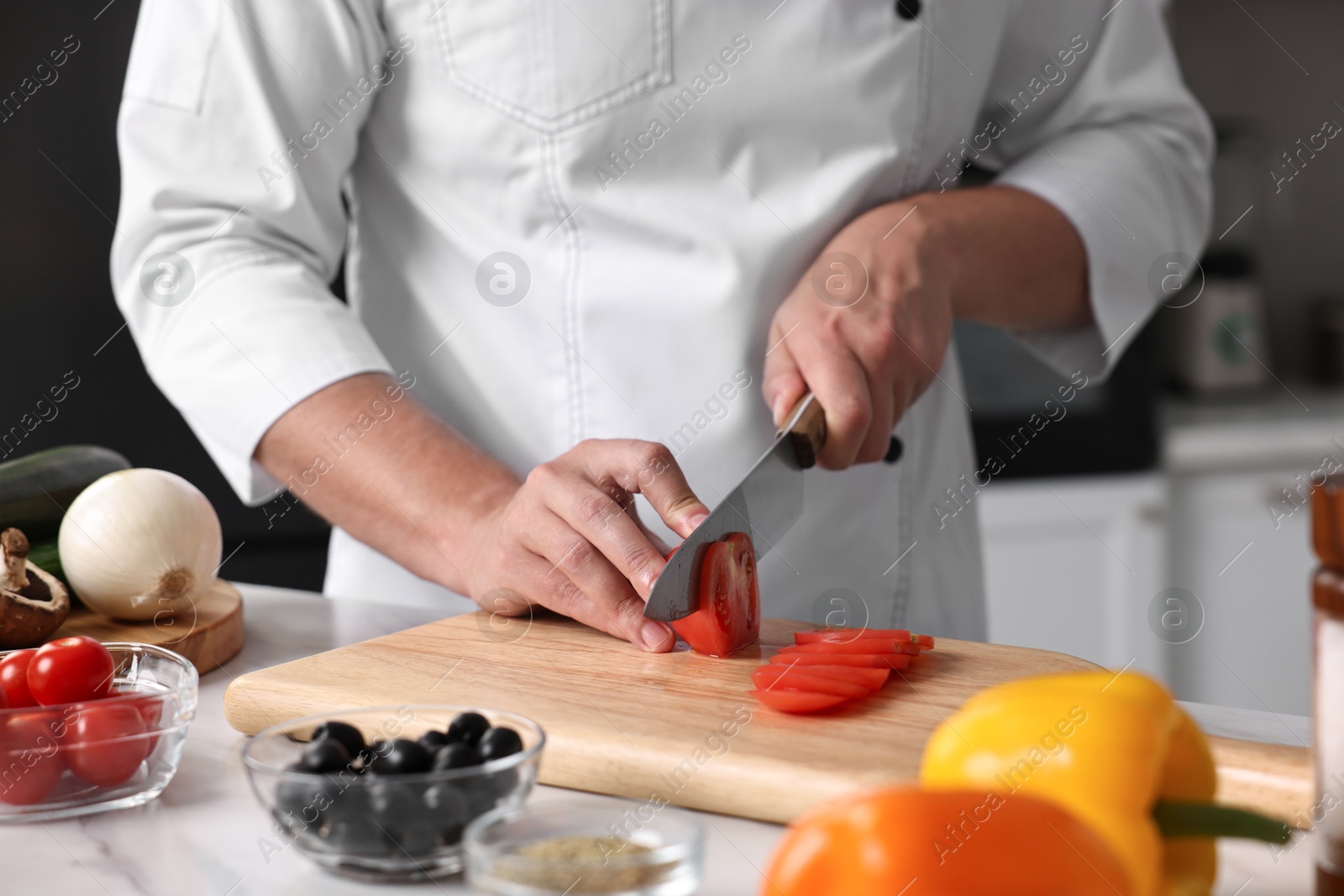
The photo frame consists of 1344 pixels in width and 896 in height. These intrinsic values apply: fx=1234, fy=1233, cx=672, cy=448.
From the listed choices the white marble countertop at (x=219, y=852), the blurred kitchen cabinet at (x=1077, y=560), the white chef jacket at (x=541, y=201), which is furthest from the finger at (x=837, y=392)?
the blurred kitchen cabinet at (x=1077, y=560)

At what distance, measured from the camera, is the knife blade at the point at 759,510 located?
85 centimetres

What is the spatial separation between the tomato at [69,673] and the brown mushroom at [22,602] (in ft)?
0.65

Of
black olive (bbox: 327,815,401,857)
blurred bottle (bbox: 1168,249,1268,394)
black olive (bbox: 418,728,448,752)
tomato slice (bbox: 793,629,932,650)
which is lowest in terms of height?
blurred bottle (bbox: 1168,249,1268,394)

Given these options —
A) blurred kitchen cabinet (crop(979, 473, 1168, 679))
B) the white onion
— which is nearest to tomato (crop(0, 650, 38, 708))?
the white onion

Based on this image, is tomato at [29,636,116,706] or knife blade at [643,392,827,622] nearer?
Result: tomato at [29,636,116,706]

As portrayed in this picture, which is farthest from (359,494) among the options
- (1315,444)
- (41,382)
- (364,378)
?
(1315,444)

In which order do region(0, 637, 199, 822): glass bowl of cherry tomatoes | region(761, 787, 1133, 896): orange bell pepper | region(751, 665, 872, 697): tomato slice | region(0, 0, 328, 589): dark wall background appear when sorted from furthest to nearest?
1. region(0, 0, 328, 589): dark wall background
2. region(751, 665, 872, 697): tomato slice
3. region(0, 637, 199, 822): glass bowl of cherry tomatoes
4. region(761, 787, 1133, 896): orange bell pepper

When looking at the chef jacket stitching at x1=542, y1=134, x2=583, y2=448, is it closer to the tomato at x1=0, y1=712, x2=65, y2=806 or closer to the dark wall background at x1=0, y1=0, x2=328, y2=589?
the tomato at x1=0, y1=712, x2=65, y2=806

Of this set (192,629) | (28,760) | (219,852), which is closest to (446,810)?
(219,852)

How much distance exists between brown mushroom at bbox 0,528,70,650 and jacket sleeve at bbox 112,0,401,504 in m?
0.21

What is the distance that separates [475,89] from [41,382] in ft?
4.22

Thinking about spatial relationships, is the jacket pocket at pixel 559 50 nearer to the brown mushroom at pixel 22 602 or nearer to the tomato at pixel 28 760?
the brown mushroom at pixel 22 602

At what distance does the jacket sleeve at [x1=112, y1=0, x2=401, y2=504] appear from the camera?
1070 mm

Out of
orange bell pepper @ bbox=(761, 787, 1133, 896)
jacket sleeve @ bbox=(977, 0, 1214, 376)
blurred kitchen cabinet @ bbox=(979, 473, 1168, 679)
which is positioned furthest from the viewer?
blurred kitchen cabinet @ bbox=(979, 473, 1168, 679)
